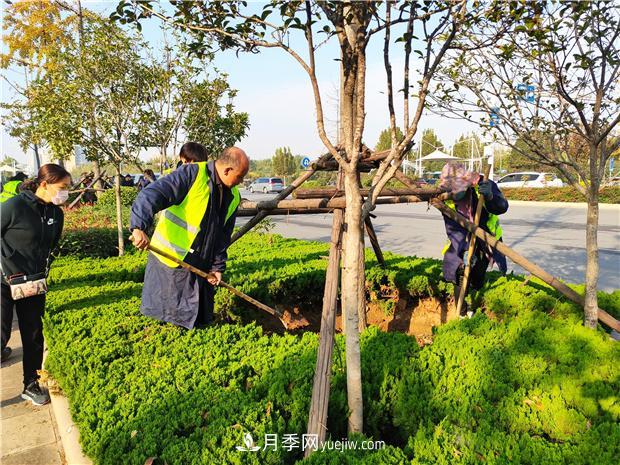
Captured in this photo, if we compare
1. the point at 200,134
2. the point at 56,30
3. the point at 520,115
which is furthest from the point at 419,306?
the point at 56,30

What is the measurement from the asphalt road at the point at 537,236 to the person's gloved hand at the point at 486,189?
165 inches

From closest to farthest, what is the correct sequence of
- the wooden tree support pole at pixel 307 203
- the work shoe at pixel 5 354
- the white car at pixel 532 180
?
the wooden tree support pole at pixel 307 203
the work shoe at pixel 5 354
the white car at pixel 532 180

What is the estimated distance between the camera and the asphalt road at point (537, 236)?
803cm

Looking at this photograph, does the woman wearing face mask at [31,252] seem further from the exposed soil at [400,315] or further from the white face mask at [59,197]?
the exposed soil at [400,315]

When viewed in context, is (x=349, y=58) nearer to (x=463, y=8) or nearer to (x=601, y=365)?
(x=463, y=8)

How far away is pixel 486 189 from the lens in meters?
3.77

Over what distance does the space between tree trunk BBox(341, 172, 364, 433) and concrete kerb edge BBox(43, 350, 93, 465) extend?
1489 mm

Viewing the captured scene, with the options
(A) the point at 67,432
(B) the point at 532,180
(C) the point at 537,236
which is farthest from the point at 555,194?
(A) the point at 67,432

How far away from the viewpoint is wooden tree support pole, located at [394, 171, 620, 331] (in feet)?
11.4

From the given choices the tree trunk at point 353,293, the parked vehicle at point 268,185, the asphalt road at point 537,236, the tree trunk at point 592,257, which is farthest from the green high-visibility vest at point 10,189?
the parked vehicle at point 268,185

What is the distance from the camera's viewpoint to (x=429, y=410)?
7.57ft

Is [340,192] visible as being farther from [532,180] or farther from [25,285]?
[532,180]

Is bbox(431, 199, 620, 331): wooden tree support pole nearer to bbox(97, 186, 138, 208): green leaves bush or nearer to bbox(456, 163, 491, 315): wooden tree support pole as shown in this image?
bbox(456, 163, 491, 315): wooden tree support pole

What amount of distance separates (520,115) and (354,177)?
2.18 m
